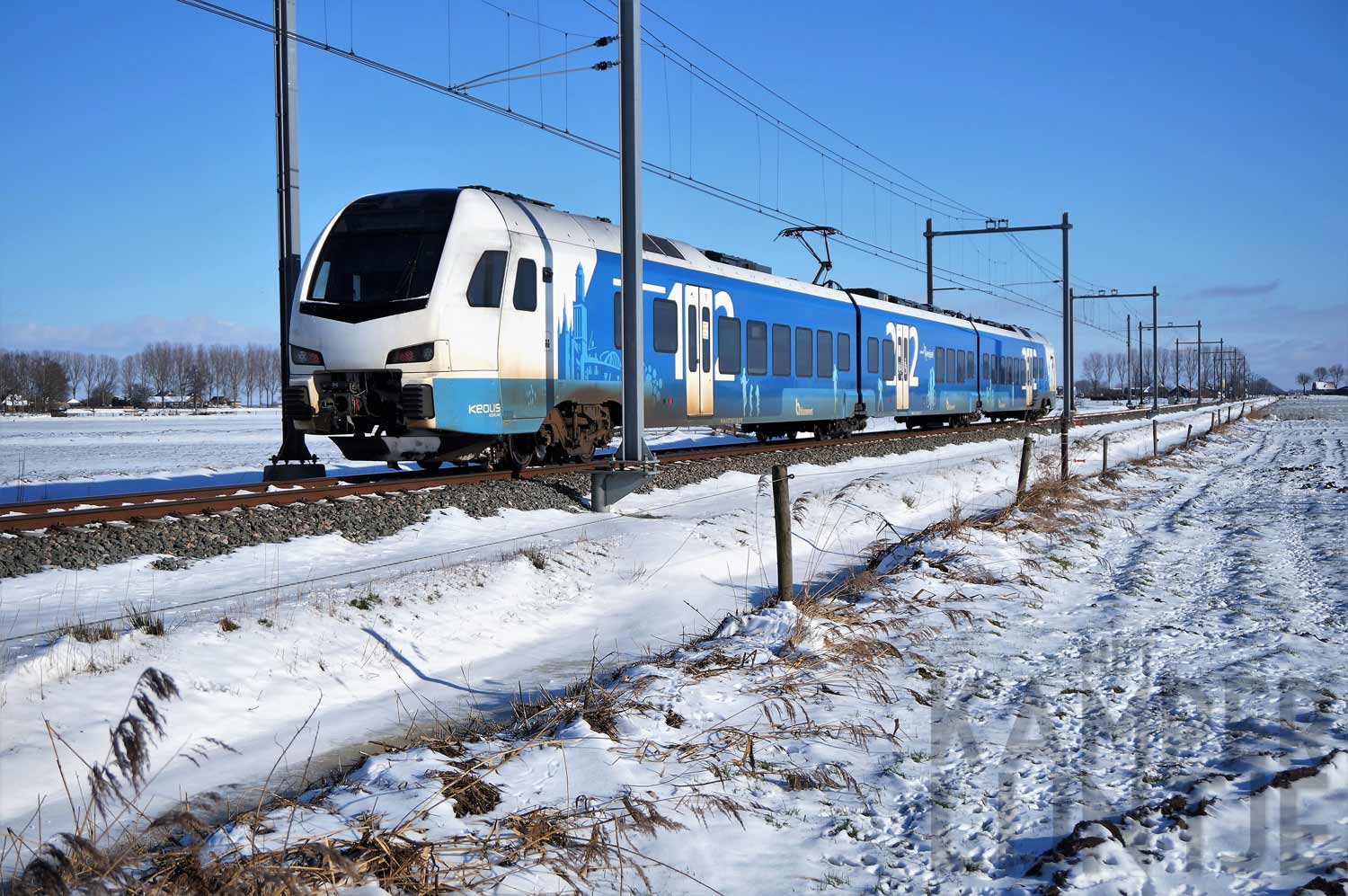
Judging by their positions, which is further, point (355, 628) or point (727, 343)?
point (727, 343)

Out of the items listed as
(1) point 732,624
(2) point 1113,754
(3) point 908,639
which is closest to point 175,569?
(1) point 732,624

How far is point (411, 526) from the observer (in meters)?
9.80

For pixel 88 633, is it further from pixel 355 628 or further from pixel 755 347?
pixel 755 347

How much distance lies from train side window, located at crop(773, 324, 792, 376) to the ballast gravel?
5508 mm

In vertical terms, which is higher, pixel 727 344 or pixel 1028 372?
pixel 1028 372

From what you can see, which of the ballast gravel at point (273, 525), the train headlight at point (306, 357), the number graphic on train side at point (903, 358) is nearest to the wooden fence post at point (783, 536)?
the ballast gravel at point (273, 525)

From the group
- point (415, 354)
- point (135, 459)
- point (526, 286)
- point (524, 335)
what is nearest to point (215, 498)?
point (415, 354)

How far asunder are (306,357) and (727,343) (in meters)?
7.71

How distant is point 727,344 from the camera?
1725cm

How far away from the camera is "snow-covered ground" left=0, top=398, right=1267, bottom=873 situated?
4.96 m

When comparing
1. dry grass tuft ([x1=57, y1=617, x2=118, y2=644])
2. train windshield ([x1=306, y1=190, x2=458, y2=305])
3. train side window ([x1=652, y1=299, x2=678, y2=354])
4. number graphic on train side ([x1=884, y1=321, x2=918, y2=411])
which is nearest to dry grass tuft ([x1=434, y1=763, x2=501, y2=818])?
dry grass tuft ([x1=57, y1=617, x2=118, y2=644])

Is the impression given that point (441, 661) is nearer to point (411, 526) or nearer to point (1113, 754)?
point (411, 526)

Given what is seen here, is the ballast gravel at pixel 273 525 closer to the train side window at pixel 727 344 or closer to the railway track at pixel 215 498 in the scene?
the railway track at pixel 215 498

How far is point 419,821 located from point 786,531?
4.31 meters
